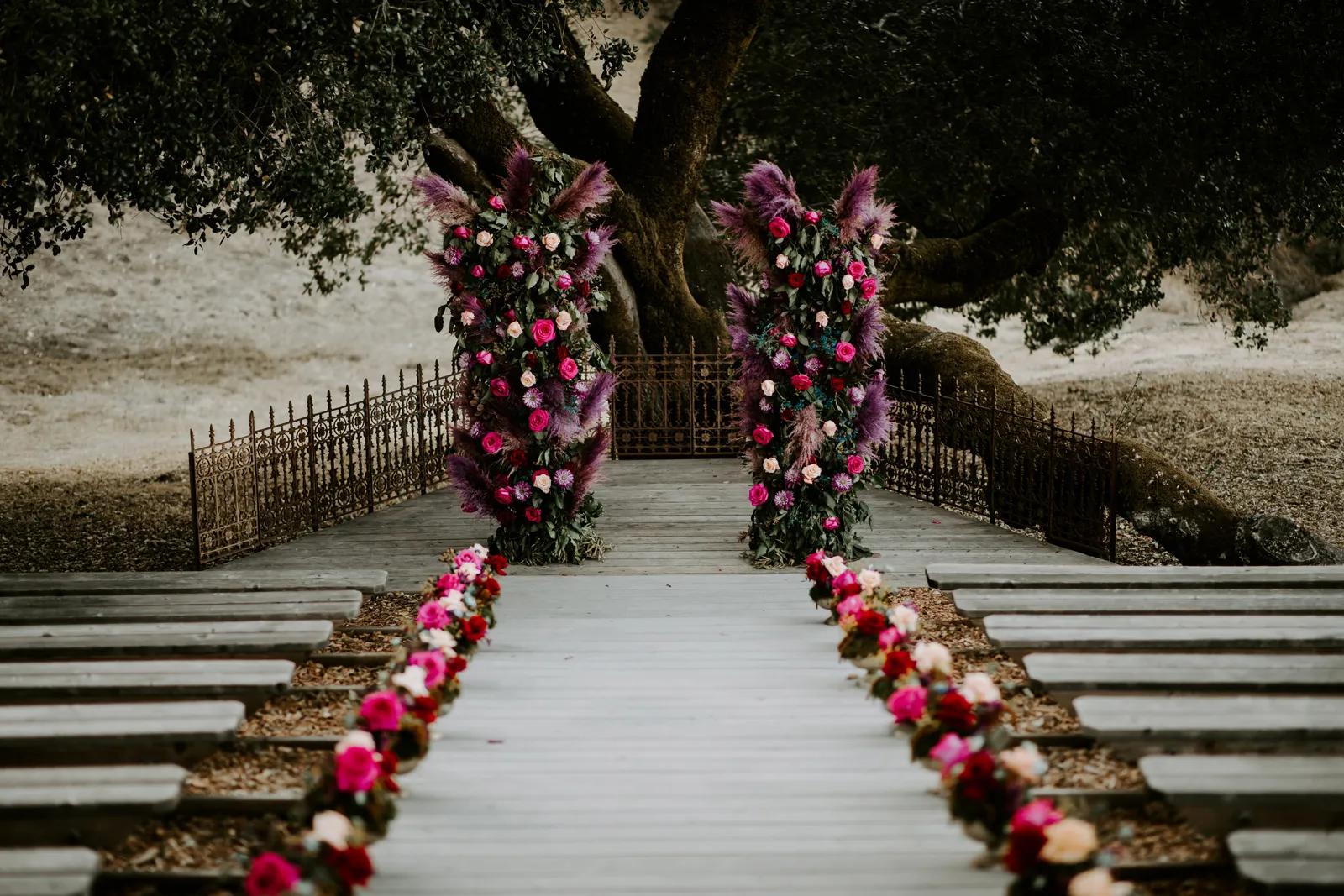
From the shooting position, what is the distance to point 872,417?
1069cm

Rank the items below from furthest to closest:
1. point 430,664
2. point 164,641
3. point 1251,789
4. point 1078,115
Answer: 1. point 1078,115
2. point 164,641
3. point 430,664
4. point 1251,789

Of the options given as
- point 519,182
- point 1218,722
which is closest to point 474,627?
point 1218,722

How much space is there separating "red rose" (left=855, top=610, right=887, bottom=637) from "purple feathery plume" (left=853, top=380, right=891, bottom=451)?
3524 mm

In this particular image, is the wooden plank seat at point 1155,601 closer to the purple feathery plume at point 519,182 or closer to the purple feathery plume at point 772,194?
the purple feathery plume at point 772,194

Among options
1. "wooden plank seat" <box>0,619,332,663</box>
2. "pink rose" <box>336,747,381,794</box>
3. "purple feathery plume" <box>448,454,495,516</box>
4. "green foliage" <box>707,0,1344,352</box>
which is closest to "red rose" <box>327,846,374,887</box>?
"pink rose" <box>336,747,381,794</box>

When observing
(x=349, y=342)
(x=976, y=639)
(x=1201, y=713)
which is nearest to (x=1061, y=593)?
(x=976, y=639)

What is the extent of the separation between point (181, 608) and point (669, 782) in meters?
3.72

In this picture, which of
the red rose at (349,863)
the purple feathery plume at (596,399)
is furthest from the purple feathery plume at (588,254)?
the red rose at (349,863)

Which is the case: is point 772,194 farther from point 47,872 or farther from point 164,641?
point 47,872

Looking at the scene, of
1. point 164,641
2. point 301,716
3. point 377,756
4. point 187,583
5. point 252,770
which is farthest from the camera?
point 187,583

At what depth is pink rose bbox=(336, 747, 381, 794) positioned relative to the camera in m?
4.88

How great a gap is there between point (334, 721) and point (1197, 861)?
14.8 ft

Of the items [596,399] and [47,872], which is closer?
[47,872]

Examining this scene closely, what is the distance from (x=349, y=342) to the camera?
36969mm
